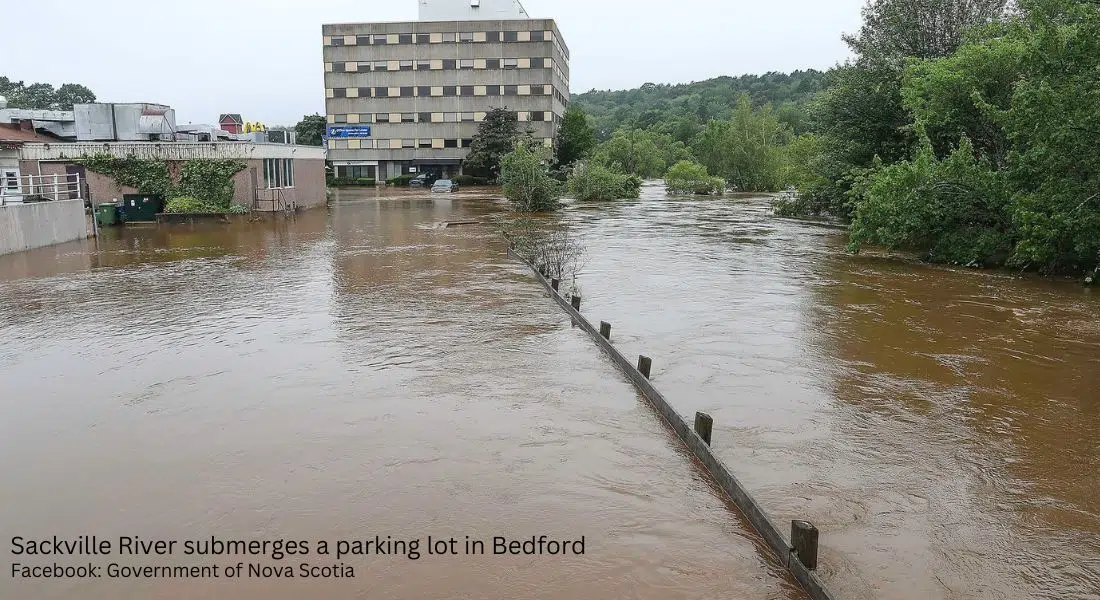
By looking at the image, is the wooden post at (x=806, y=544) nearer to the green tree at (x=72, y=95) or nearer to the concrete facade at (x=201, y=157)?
the concrete facade at (x=201, y=157)

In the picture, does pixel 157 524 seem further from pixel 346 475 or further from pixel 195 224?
pixel 195 224

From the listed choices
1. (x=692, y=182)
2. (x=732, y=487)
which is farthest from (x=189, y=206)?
(x=692, y=182)

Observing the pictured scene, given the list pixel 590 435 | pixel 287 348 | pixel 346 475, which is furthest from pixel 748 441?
pixel 287 348

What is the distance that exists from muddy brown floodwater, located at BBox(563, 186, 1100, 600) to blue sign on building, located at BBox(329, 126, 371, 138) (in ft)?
245

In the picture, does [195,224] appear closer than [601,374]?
No

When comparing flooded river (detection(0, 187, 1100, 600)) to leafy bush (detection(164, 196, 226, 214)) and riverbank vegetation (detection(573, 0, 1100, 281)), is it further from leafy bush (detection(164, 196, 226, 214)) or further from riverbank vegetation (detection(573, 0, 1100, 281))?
leafy bush (detection(164, 196, 226, 214))

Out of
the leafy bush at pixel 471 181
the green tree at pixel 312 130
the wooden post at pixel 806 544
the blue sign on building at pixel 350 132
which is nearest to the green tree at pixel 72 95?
the green tree at pixel 312 130

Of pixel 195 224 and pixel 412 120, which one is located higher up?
pixel 412 120

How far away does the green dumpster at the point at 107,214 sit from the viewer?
3597cm

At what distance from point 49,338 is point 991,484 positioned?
14535 millimetres

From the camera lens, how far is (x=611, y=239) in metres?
32.1

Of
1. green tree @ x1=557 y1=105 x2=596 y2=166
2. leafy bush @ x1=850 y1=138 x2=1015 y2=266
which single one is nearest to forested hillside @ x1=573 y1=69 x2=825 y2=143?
green tree @ x1=557 y1=105 x2=596 y2=166

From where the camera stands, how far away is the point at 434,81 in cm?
9088

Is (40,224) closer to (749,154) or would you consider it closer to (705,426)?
(705,426)
